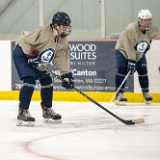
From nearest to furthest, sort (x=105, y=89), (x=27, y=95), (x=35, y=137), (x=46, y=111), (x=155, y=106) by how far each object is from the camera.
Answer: (x=35, y=137) → (x=27, y=95) → (x=46, y=111) → (x=155, y=106) → (x=105, y=89)

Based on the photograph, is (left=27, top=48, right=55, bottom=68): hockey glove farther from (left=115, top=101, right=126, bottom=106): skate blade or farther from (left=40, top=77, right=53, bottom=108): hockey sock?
(left=115, top=101, right=126, bottom=106): skate blade

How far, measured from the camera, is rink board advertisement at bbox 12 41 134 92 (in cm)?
964

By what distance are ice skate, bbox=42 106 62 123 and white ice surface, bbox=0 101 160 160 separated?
0.07m

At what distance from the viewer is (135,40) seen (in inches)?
359

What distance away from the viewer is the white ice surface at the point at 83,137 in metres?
4.86

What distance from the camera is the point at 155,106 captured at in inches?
352

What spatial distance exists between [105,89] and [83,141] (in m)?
4.07

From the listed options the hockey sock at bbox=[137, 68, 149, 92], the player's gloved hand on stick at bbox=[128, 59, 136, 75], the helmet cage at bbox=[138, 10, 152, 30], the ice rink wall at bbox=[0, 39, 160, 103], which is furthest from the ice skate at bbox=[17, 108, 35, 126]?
the ice rink wall at bbox=[0, 39, 160, 103]

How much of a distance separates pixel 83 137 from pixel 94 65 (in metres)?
3.91

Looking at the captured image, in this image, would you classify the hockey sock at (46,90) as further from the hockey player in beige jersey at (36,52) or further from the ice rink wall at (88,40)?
the ice rink wall at (88,40)

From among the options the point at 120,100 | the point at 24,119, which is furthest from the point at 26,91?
the point at 120,100

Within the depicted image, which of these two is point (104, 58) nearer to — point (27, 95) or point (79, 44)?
point (79, 44)

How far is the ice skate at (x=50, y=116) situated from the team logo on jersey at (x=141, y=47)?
2364 millimetres

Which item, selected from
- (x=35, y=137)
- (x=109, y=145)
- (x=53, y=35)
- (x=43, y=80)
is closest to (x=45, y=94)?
(x=43, y=80)
